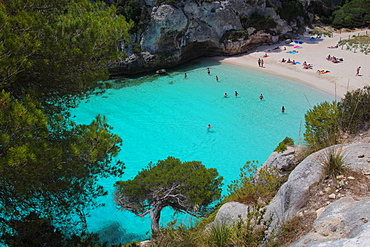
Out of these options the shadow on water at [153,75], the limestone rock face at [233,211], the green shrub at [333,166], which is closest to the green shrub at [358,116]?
the green shrub at [333,166]

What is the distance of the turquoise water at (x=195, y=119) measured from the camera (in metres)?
16.7

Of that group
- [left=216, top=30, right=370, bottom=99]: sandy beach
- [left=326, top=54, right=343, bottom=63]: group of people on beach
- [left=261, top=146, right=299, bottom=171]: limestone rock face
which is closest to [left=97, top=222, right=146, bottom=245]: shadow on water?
[left=261, top=146, right=299, bottom=171]: limestone rock face

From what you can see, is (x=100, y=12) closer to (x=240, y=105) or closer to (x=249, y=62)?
(x=240, y=105)

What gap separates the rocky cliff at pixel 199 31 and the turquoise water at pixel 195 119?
9.76 ft

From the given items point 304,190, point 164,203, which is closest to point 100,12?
point 164,203

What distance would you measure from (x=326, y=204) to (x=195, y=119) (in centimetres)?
1797

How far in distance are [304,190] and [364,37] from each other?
41204 millimetres

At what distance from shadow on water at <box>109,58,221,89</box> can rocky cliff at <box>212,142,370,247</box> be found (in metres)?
26.3

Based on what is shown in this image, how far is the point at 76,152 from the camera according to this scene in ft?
23.9

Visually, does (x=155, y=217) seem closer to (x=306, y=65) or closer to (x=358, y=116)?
(x=358, y=116)

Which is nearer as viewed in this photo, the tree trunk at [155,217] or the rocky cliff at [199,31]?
the tree trunk at [155,217]

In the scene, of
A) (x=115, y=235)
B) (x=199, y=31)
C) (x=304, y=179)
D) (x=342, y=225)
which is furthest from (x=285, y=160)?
(x=199, y=31)

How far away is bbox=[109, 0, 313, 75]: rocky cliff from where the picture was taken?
34.2 m

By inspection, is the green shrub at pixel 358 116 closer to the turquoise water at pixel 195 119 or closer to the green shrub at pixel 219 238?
the green shrub at pixel 219 238
